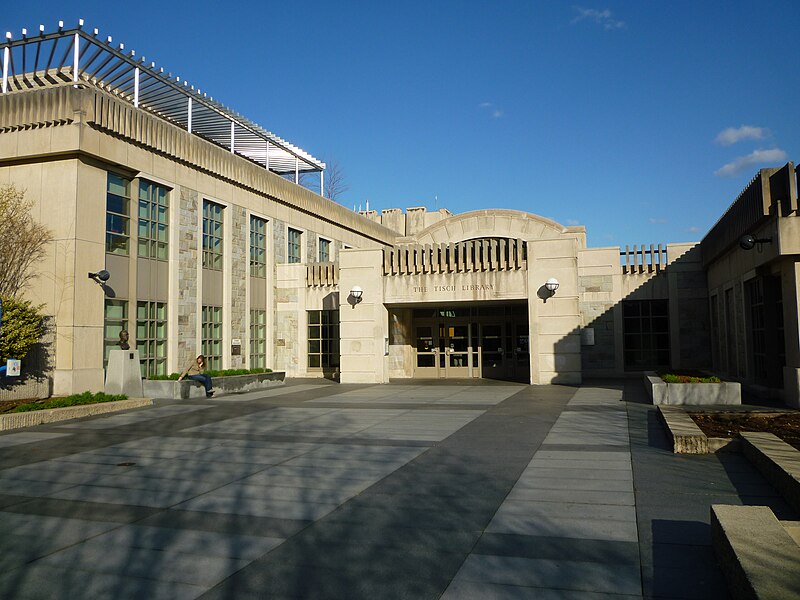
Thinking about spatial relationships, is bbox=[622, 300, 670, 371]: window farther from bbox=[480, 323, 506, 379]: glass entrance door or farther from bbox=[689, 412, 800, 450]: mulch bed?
bbox=[689, 412, 800, 450]: mulch bed

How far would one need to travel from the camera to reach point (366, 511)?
6.22 m

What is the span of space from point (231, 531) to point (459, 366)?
64.1 feet

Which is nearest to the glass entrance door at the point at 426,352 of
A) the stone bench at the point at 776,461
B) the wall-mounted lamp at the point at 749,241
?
the wall-mounted lamp at the point at 749,241

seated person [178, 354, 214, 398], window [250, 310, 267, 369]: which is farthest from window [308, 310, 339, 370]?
seated person [178, 354, 214, 398]

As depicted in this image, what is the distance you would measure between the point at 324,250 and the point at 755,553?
95.2 feet

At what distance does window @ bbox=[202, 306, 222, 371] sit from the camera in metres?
22.5

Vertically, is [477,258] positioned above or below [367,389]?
above

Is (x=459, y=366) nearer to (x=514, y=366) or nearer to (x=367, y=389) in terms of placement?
(x=514, y=366)

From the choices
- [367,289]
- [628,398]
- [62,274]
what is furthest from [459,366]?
[62,274]

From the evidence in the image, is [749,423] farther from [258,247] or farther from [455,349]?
[258,247]

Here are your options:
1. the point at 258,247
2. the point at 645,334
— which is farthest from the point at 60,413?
the point at 645,334

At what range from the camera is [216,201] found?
23.2 m

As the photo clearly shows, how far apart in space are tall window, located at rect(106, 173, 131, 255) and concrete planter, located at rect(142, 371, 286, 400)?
4.05 meters

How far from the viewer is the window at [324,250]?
3158 centimetres
